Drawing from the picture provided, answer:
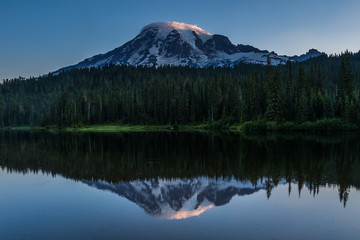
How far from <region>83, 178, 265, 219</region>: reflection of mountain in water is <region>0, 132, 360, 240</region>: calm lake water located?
7cm

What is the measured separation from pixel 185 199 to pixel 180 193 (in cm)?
123

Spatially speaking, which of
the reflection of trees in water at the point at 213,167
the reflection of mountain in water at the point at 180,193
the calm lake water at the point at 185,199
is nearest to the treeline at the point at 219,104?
the reflection of trees in water at the point at 213,167

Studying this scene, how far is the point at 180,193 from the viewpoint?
811 inches

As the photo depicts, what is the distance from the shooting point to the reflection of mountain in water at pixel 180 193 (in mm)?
17469

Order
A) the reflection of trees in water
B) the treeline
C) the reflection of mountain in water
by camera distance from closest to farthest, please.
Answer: the reflection of mountain in water, the reflection of trees in water, the treeline

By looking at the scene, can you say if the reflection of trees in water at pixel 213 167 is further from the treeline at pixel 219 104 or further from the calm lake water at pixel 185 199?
the treeline at pixel 219 104

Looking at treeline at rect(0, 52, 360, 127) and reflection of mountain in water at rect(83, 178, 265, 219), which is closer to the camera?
reflection of mountain in water at rect(83, 178, 265, 219)

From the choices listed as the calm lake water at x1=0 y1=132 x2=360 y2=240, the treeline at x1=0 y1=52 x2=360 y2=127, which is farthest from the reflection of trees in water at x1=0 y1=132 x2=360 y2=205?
the treeline at x1=0 y1=52 x2=360 y2=127

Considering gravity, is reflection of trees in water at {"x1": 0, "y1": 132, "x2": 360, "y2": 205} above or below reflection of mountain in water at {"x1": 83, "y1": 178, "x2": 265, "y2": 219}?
below

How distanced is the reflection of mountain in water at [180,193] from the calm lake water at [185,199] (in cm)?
7

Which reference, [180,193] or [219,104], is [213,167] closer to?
[180,193]

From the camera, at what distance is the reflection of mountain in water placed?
17.5 metres

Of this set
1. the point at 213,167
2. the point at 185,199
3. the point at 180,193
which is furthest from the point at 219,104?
the point at 185,199

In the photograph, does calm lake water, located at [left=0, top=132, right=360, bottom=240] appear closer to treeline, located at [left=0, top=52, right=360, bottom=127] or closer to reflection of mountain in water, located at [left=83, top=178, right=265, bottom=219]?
reflection of mountain in water, located at [left=83, top=178, right=265, bottom=219]
